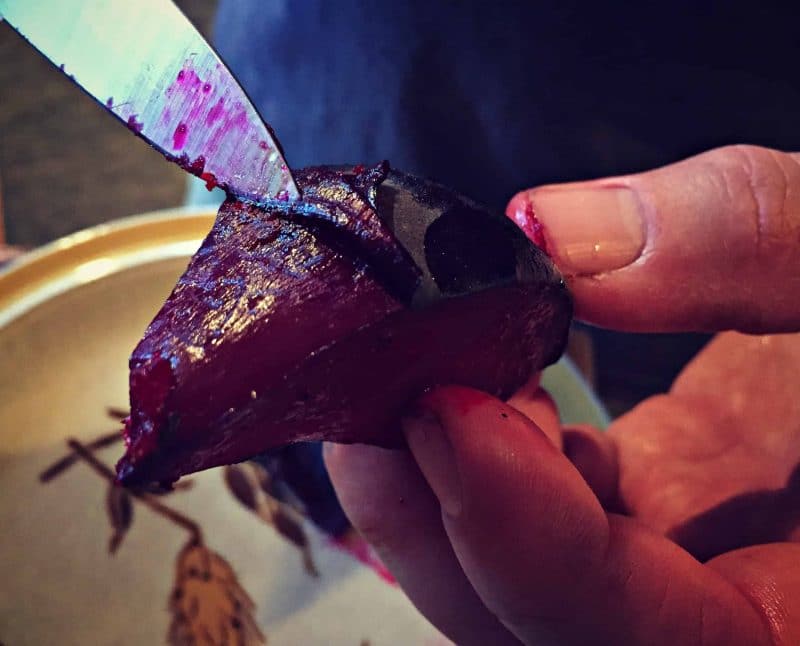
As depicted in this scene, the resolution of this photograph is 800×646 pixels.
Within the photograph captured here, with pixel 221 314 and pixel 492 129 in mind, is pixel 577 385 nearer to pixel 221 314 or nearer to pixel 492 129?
pixel 492 129

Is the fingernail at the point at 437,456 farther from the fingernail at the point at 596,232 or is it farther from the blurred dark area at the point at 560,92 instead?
the blurred dark area at the point at 560,92

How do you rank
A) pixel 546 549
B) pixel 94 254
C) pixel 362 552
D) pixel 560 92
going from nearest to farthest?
pixel 546 549
pixel 362 552
pixel 94 254
pixel 560 92

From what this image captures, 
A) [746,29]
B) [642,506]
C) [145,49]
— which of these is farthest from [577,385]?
[145,49]

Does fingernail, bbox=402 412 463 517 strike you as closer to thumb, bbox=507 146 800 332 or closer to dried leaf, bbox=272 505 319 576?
thumb, bbox=507 146 800 332

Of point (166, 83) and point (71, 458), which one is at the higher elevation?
point (166, 83)

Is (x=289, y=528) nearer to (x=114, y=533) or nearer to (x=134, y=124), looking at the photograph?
(x=114, y=533)

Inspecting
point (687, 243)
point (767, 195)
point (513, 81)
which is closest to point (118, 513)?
point (687, 243)
